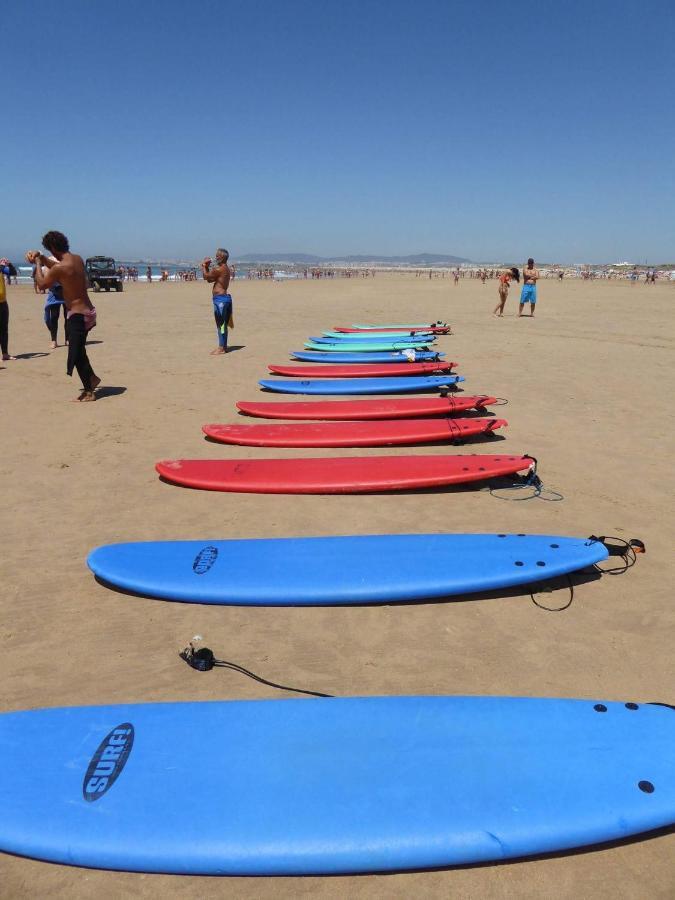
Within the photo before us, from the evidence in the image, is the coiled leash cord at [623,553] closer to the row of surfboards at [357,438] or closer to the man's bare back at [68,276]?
the row of surfboards at [357,438]

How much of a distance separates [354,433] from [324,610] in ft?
8.76

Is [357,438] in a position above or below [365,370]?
below

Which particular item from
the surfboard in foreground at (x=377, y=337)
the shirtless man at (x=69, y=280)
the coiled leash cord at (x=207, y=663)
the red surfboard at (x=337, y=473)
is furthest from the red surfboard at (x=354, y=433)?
the surfboard in foreground at (x=377, y=337)

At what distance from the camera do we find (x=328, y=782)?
1.73 metres

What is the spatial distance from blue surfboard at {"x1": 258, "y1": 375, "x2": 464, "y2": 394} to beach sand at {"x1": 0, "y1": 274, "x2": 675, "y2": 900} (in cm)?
40

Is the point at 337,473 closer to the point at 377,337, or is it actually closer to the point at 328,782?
the point at 328,782

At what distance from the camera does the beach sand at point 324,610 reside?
5.20ft

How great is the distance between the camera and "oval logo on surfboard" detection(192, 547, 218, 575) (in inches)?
114

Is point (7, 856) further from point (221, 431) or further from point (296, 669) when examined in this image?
point (221, 431)

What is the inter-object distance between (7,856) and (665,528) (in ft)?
12.3

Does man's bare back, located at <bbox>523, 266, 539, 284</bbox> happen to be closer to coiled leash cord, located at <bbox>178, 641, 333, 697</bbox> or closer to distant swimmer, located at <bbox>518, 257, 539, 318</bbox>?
distant swimmer, located at <bbox>518, 257, 539, 318</bbox>

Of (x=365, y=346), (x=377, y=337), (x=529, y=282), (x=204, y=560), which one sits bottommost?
(x=204, y=560)

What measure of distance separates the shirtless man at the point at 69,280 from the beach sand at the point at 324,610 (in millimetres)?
805

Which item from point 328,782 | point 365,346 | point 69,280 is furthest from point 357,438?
point 365,346
